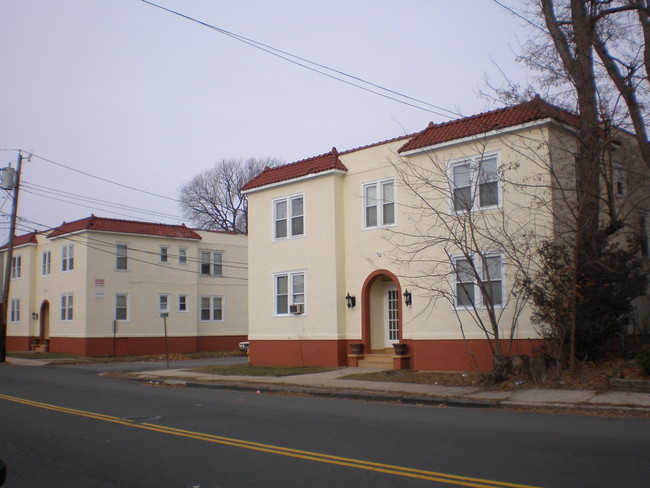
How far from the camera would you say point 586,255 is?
16.1 meters

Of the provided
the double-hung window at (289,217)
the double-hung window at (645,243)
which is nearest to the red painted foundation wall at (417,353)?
the double-hung window at (289,217)

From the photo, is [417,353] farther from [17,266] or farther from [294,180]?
[17,266]

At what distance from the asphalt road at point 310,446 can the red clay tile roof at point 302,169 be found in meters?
11.0

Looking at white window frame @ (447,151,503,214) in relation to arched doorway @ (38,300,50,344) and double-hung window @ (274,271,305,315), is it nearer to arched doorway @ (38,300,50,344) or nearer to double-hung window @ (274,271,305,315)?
double-hung window @ (274,271,305,315)

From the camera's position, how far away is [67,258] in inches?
1529

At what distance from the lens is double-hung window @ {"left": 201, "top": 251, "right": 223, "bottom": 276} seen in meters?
41.2

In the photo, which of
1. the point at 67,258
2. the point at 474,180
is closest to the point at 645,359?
the point at 474,180

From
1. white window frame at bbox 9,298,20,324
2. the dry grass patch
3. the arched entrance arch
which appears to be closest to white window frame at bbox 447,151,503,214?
the arched entrance arch

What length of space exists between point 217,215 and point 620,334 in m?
48.9

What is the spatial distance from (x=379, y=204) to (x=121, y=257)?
20.8 metres

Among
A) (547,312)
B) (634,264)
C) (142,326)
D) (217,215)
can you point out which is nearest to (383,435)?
(547,312)

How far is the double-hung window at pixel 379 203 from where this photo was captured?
22.0 m

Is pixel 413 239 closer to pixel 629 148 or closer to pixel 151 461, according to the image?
pixel 629 148

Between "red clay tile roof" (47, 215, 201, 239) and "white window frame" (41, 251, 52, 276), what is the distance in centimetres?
190
